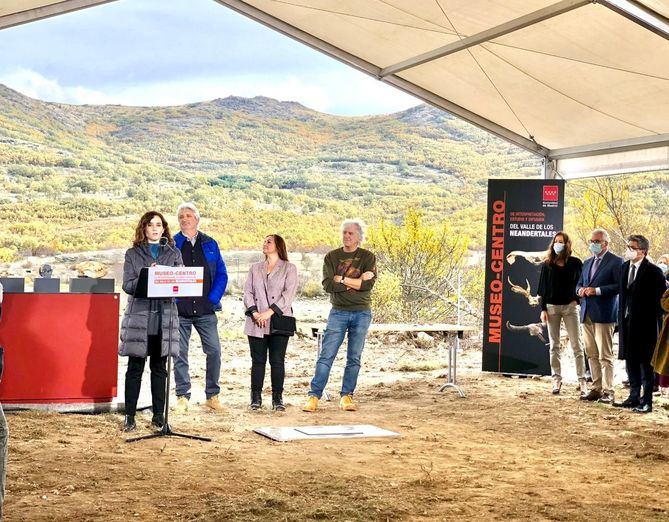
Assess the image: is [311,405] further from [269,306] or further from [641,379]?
[641,379]

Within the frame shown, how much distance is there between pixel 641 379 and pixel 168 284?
4.31 meters

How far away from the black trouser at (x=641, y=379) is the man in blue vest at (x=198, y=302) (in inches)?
134

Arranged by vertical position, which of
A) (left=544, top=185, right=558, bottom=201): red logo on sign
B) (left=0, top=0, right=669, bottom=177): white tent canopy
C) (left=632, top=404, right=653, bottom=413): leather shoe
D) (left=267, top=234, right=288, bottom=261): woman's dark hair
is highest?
(left=0, top=0, right=669, bottom=177): white tent canopy

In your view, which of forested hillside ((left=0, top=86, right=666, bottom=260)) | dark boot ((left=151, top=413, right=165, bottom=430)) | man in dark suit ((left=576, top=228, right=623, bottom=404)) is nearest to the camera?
dark boot ((left=151, top=413, right=165, bottom=430))

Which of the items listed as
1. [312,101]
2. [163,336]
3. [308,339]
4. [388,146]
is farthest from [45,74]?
[163,336]

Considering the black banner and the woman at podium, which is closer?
the woman at podium

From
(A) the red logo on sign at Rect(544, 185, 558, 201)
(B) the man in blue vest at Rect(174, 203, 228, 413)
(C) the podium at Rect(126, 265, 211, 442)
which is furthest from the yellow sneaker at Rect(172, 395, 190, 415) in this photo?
(A) the red logo on sign at Rect(544, 185, 558, 201)

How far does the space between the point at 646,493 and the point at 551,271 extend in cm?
354

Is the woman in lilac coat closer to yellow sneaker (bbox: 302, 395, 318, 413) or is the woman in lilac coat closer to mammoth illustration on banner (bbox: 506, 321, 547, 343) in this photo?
yellow sneaker (bbox: 302, 395, 318, 413)

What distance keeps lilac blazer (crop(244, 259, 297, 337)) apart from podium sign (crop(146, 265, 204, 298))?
1.30 meters

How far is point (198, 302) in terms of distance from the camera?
6637 mm

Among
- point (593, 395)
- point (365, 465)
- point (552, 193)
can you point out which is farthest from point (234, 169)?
point (365, 465)

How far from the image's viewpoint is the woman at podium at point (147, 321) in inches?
225

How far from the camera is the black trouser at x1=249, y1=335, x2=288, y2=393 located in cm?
685
